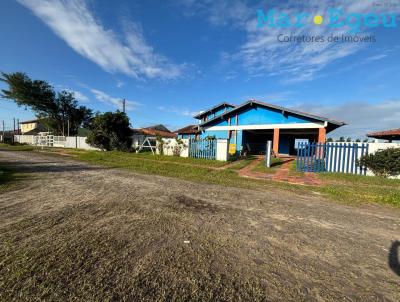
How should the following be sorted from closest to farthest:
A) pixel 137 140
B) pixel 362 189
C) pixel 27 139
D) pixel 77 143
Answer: pixel 362 189 < pixel 137 140 < pixel 77 143 < pixel 27 139

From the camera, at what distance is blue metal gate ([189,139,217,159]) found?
15.5 m

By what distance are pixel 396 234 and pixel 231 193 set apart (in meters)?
3.82

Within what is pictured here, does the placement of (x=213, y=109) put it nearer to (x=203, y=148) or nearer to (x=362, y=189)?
(x=203, y=148)

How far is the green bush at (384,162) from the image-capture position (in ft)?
32.0

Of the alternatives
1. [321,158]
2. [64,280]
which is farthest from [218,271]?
[321,158]

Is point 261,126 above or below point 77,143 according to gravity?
above

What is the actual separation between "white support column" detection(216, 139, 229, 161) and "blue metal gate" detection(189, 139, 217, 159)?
1.16ft

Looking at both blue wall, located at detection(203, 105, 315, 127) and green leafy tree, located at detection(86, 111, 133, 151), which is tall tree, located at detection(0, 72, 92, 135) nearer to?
green leafy tree, located at detection(86, 111, 133, 151)

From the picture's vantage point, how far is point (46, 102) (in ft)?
126

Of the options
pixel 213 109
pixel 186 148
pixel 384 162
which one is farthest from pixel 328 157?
pixel 213 109

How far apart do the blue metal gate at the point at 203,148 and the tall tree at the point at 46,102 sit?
3157cm

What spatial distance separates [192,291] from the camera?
2045 mm

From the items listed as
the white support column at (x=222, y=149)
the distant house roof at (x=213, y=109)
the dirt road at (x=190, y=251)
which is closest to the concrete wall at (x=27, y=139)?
the distant house roof at (x=213, y=109)

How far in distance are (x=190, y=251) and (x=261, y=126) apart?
56.4 feet
